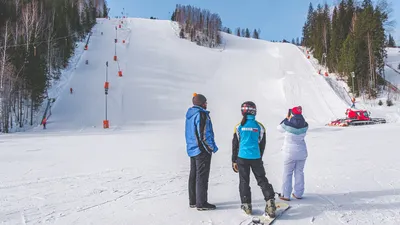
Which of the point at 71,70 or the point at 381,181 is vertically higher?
the point at 71,70

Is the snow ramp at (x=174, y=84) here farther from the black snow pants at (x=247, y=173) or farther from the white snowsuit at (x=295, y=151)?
the black snow pants at (x=247, y=173)

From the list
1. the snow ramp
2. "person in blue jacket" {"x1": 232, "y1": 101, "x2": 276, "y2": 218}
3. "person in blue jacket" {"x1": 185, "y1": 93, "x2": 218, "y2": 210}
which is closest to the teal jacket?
"person in blue jacket" {"x1": 232, "y1": 101, "x2": 276, "y2": 218}

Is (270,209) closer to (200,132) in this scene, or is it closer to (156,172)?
(200,132)

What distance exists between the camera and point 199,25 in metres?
58.2

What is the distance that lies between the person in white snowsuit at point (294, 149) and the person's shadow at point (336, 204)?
18cm

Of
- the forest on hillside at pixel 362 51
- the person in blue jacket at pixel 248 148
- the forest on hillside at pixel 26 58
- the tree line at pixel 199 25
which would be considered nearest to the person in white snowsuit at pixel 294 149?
the person in blue jacket at pixel 248 148

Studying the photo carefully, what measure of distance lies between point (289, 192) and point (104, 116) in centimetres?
1842

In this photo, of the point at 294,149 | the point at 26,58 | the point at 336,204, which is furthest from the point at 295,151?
the point at 26,58

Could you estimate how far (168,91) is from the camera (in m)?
27.1

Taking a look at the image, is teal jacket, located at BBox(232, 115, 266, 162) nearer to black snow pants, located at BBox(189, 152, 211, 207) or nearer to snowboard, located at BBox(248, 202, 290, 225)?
black snow pants, located at BBox(189, 152, 211, 207)

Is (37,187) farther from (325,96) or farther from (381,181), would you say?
(325,96)

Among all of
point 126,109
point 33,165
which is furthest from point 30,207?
point 126,109

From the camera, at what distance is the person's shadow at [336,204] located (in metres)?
4.07

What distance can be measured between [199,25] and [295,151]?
56.3 metres
